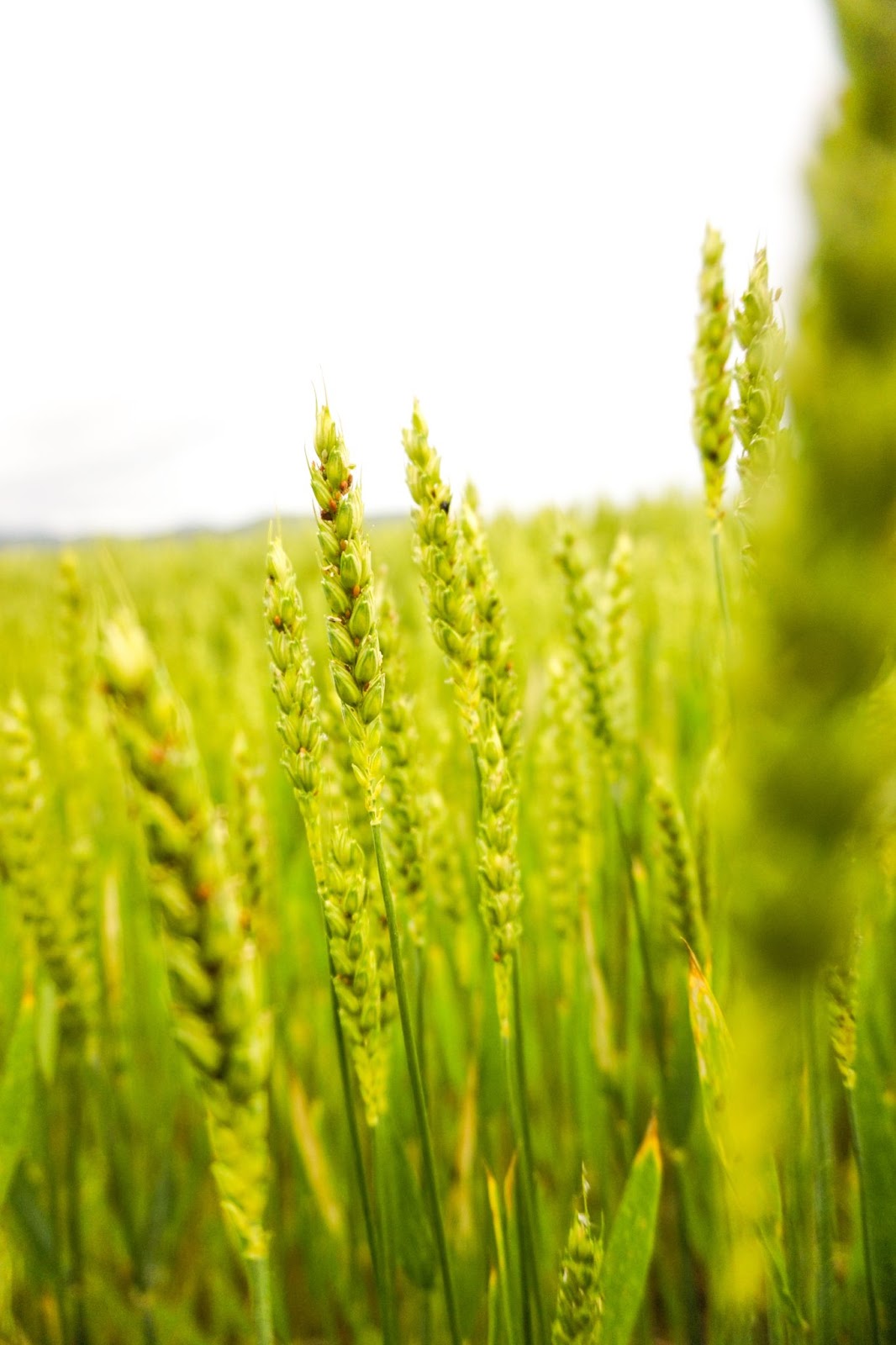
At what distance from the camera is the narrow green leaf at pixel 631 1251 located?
0.90 meters

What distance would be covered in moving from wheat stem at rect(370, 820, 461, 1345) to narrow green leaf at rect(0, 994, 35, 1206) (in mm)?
838

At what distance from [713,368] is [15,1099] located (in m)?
1.64

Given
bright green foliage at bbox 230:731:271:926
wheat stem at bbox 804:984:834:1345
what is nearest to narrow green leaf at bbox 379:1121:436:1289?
bright green foliage at bbox 230:731:271:926

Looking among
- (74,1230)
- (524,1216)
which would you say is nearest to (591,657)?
(524,1216)

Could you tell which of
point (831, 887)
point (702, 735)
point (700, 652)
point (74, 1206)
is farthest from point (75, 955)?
point (700, 652)

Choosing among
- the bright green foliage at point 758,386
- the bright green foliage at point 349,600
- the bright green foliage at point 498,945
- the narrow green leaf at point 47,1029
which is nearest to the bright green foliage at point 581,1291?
the bright green foliage at point 498,945

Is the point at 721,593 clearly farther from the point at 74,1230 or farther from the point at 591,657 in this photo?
the point at 74,1230

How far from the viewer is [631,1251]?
3.11ft

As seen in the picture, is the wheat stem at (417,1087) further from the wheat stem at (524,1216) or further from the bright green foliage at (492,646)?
the bright green foliage at (492,646)

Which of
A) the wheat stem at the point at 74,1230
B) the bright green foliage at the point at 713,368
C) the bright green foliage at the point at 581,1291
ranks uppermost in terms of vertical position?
the bright green foliage at the point at 713,368

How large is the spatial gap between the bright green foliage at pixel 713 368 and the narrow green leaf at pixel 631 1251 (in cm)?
93

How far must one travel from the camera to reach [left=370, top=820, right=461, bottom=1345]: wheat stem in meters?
0.80

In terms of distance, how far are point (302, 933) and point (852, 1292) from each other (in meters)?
1.49

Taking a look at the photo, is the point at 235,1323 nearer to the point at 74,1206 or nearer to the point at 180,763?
the point at 74,1206
